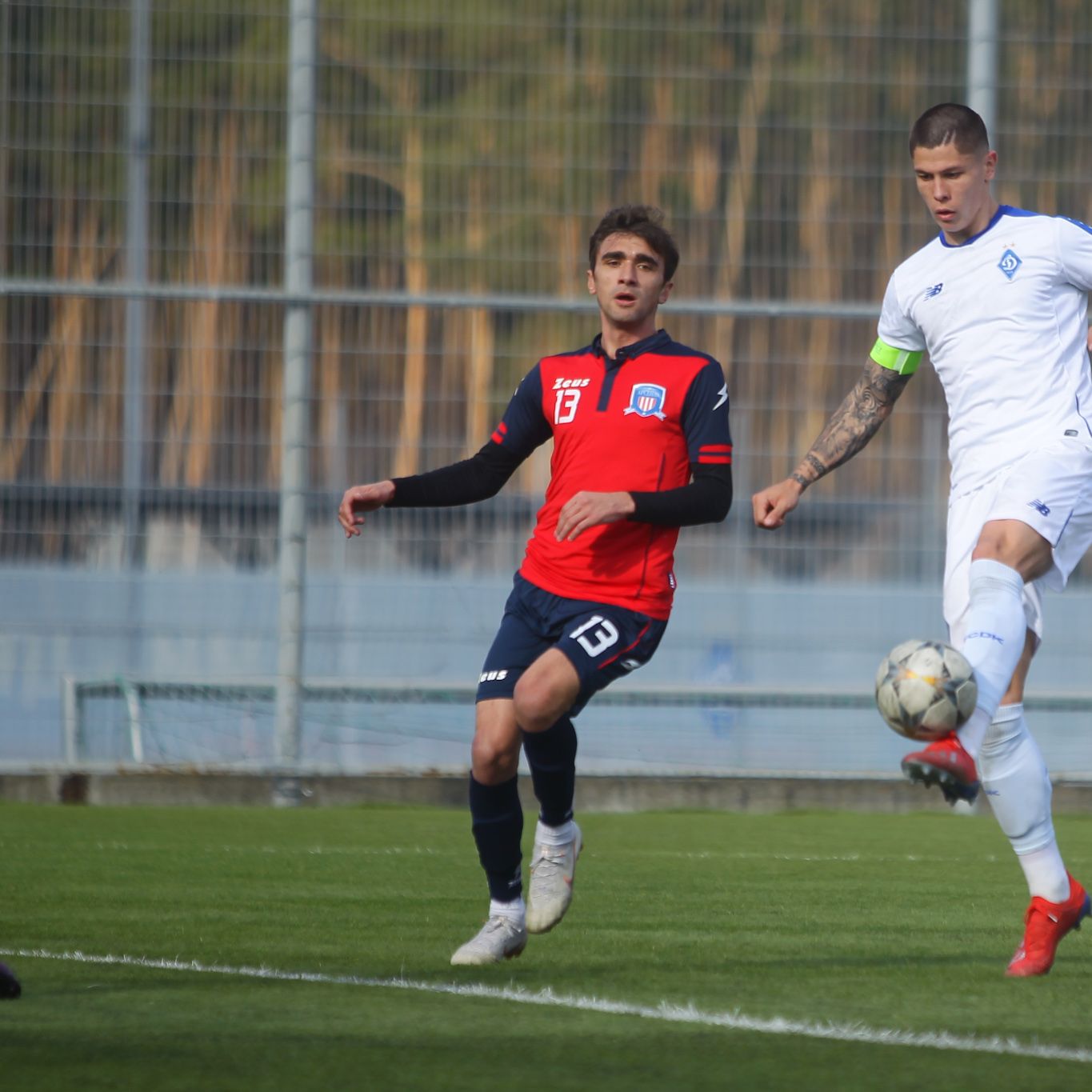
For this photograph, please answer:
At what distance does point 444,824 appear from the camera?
31.8 feet

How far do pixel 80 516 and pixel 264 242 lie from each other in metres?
1.66

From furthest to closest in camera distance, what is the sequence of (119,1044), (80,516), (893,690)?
(80,516) < (893,690) < (119,1044)

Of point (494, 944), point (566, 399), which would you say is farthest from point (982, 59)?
point (494, 944)

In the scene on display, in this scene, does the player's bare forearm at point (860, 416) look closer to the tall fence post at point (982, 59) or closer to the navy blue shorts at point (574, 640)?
the navy blue shorts at point (574, 640)

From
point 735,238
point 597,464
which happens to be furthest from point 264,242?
point 597,464

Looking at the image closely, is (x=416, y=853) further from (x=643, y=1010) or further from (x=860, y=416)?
(x=643, y=1010)

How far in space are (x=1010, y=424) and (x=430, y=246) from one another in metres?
6.20

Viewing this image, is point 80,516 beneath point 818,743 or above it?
above

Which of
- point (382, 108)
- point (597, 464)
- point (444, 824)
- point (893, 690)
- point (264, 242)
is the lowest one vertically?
point (444, 824)

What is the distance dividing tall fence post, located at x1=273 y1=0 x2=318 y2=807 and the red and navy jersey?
5.39 m

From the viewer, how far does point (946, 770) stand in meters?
4.24

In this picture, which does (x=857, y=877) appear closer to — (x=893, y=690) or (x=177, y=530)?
(x=893, y=690)

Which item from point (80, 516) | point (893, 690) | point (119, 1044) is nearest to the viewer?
point (119, 1044)

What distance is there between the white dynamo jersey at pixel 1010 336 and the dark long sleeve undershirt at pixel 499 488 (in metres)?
0.59
